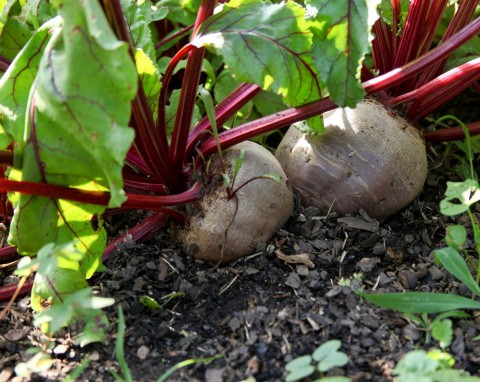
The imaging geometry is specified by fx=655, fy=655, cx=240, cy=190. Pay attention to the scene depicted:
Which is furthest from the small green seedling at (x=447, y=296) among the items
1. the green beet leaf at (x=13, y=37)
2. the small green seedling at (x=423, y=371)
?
the green beet leaf at (x=13, y=37)

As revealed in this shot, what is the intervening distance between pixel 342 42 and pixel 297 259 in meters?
0.58

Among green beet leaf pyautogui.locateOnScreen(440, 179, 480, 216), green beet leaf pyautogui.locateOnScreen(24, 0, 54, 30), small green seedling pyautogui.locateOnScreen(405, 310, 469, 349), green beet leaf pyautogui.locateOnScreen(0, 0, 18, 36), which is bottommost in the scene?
small green seedling pyautogui.locateOnScreen(405, 310, 469, 349)

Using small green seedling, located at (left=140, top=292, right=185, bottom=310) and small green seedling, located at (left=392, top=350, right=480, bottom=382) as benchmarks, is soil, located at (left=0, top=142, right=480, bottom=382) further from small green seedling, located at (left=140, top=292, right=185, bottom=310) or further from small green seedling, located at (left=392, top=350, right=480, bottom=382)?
small green seedling, located at (left=392, top=350, right=480, bottom=382)

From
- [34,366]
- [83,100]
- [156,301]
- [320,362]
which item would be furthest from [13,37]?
[320,362]

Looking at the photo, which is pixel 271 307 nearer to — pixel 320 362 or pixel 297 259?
pixel 297 259

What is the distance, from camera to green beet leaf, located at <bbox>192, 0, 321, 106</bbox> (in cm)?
155

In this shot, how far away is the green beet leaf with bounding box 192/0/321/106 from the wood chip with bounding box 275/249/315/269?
43 centimetres

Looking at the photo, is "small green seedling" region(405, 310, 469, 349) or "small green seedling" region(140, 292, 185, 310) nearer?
"small green seedling" region(405, 310, 469, 349)

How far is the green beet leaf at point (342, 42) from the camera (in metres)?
1.52

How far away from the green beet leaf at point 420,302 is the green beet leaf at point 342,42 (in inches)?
18.1

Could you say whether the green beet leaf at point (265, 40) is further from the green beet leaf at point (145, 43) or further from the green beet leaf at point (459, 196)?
the green beet leaf at point (459, 196)

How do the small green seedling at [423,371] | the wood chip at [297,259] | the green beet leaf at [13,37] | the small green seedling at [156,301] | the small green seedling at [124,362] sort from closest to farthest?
1. the small green seedling at [423,371]
2. the small green seedling at [124,362]
3. the small green seedling at [156,301]
4. the wood chip at [297,259]
5. the green beet leaf at [13,37]

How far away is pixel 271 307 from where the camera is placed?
62.9 inches

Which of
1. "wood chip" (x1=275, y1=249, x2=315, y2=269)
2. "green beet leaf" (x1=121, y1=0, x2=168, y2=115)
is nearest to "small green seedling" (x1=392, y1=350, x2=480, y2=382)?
"wood chip" (x1=275, y1=249, x2=315, y2=269)
